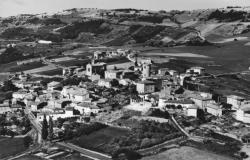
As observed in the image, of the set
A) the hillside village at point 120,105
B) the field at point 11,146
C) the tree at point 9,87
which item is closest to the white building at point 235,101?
the hillside village at point 120,105

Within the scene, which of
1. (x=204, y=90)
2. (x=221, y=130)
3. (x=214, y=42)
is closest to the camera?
(x=221, y=130)

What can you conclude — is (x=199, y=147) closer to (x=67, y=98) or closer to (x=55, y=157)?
(x=55, y=157)

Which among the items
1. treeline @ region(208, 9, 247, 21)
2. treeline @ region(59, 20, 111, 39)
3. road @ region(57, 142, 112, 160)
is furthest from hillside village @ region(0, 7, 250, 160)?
treeline @ region(208, 9, 247, 21)

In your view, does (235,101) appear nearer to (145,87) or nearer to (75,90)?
(145,87)

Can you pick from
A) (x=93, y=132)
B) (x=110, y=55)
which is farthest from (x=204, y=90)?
(x=110, y=55)

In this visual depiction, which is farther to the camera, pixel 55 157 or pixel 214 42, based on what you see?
pixel 214 42

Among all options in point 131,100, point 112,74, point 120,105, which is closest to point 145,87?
point 131,100

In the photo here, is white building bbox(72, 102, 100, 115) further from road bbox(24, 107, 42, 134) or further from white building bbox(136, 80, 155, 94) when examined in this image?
white building bbox(136, 80, 155, 94)
